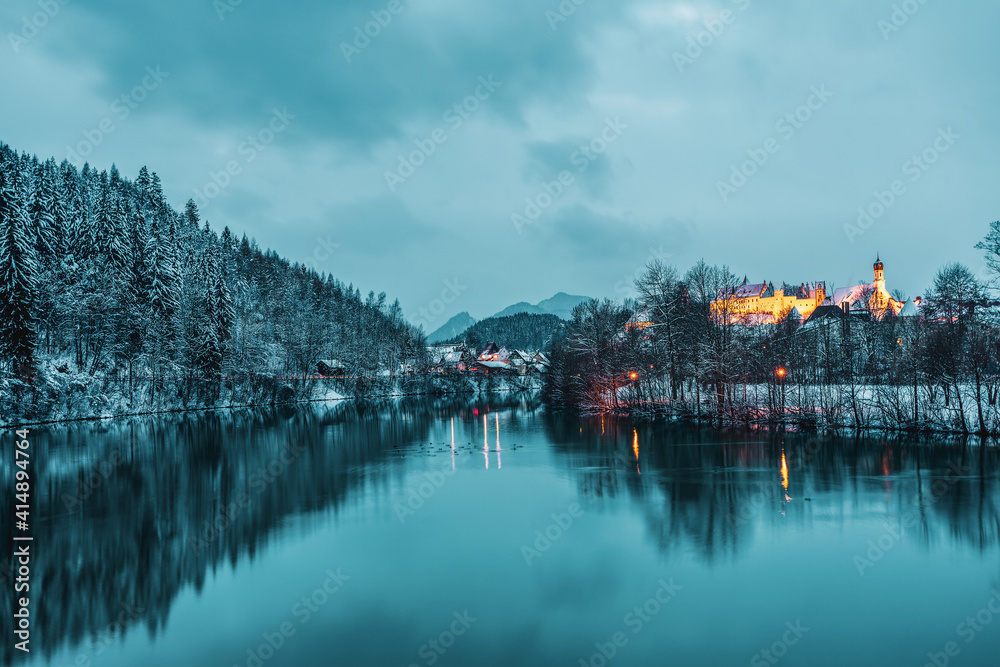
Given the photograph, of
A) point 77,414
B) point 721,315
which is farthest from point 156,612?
point 77,414

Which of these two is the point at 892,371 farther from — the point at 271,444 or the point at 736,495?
the point at 271,444

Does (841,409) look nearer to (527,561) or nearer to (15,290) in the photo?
(527,561)

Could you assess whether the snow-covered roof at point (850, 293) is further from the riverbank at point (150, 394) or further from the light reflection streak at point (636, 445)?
the light reflection streak at point (636, 445)

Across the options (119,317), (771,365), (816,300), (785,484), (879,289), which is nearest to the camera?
(785,484)

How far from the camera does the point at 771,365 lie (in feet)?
137

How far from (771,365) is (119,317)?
60096 mm

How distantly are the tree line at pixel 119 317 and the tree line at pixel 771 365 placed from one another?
4096 cm

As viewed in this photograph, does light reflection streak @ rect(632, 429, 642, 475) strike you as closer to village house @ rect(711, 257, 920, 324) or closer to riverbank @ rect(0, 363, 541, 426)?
village house @ rect(711, 257, 920, 324)

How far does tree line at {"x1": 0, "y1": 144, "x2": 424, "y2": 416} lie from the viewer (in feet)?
151

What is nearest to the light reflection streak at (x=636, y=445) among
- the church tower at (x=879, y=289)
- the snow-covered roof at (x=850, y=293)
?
the church tower at (x=879, y=289)

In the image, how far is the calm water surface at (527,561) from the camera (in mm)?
10281

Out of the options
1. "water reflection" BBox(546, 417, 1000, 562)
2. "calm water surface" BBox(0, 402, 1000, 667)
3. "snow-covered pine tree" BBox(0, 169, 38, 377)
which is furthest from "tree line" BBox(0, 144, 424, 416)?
"water reflection" BBox(546, 417, 1000, 562)

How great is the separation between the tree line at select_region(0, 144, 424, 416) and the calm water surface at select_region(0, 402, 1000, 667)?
2733 cm

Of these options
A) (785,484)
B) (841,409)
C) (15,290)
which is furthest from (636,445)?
(15,290)
